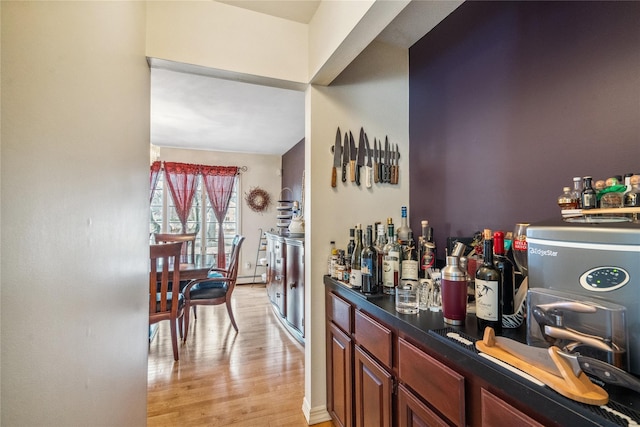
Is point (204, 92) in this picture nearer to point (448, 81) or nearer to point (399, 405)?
point (448, 81)

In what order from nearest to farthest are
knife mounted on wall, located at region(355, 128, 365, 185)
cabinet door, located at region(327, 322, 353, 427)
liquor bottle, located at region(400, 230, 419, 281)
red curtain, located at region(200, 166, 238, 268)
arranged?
1. liquor bottle, located at region(400, 230, 419, 281)
2. cabinet door, located at region(327, 322, 353, 427)
3. knife mounted on wall, located at region(355, 128, 365, 185)
4. red curtain, located at region(200, 166, 238, 268)

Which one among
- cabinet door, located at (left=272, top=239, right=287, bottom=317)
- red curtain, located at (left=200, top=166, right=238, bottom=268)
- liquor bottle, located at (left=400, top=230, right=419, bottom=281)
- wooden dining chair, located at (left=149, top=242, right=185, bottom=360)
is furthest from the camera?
red curtain, located at (left=200, top=166, right=238, bottom=268)

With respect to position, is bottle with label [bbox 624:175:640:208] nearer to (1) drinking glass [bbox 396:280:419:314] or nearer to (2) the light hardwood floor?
(1) drinking glass [bbox 396:280:419:314]

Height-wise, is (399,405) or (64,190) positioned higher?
(64,190)

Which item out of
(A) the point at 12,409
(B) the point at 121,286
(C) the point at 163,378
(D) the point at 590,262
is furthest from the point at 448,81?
(C) the point at 163,378

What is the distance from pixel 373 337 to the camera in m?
1.28

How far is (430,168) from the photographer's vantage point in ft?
6.01

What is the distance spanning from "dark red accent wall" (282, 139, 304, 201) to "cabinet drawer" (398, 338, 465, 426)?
374cm

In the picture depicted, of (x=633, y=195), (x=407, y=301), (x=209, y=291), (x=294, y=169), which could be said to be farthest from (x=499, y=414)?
(x=294, y=169)

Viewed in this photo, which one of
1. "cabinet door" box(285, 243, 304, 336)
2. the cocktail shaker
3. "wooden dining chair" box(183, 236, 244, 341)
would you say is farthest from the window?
the cocktail shaker

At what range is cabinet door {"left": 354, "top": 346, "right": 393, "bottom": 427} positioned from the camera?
1.17m

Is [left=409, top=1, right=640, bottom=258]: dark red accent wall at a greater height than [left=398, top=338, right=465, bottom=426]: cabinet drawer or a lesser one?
greater

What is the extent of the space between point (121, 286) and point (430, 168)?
1766 millimetres

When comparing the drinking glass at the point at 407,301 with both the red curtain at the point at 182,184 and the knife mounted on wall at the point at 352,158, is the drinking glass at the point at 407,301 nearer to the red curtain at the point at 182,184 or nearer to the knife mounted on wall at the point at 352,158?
the knife mounted on wall at the point at 352,158
